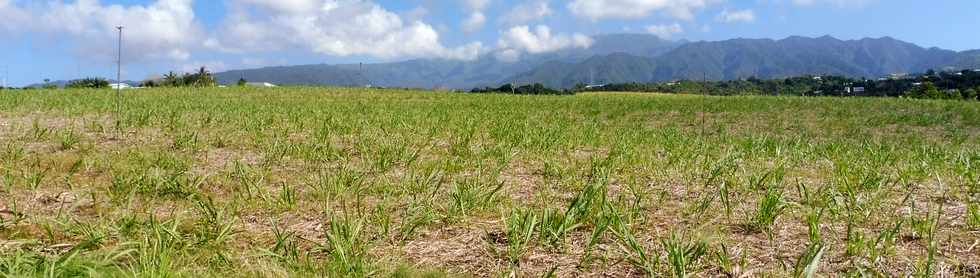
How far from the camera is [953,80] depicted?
87.7m

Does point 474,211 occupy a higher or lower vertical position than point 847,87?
lower

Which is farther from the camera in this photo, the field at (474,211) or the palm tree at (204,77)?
the palm tree at (204,77)

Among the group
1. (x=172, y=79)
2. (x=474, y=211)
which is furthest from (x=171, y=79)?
(x=474, y=211)

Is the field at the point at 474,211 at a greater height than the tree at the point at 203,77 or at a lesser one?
lesser

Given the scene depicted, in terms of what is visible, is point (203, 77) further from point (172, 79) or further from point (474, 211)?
point (474, 211)

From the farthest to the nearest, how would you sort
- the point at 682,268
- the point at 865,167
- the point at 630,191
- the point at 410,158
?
1. the point at 410,158
2. the point at 865,167
3. the point at 630,191
4. the point at 682,268

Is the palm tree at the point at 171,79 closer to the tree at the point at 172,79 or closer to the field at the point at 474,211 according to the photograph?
the tree at the point at 172,79

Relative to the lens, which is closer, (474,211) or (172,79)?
(474,211)

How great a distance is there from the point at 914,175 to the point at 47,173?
10.0m

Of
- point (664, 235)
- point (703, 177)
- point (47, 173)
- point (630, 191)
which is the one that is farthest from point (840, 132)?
point (47, 173)

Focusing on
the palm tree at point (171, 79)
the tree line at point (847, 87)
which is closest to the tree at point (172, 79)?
the palm tree at point (171, 79)

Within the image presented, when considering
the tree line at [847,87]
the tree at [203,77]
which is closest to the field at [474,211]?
the tree line at [847,87]

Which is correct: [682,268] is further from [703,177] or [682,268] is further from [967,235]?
[703,177]

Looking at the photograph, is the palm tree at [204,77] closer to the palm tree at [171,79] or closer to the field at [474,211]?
the palm tree at [171,79]
